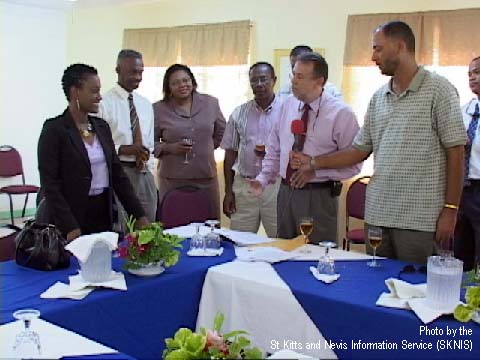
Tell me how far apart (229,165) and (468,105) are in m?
1.72

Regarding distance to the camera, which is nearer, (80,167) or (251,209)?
(80,167)

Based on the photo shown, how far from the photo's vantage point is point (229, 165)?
4.45 m

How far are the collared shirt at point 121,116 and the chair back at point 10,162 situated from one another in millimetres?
3492

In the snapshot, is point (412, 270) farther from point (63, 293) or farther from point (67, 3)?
point (67, 3)

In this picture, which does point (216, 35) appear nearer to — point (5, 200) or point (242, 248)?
point (5, 200)

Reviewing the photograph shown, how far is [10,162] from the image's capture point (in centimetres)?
712

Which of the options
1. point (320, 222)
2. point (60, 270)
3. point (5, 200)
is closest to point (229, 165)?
point (320, 222)

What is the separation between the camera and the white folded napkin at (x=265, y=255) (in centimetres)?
271

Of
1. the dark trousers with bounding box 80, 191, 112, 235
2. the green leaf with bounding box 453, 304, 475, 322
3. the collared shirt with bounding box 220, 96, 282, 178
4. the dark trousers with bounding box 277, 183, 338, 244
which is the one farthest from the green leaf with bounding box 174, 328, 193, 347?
the collared shirt with bounding box 220, 96, 282, 178

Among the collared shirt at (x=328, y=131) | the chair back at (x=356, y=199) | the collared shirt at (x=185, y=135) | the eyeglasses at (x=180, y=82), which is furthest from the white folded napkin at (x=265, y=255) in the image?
the chair back at (x=356, y=199)

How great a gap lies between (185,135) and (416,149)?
80.7 inches

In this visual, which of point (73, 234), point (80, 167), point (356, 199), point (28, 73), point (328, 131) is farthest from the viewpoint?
point (28, 73)

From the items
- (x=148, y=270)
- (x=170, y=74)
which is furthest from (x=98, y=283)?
(x=170, y=74)

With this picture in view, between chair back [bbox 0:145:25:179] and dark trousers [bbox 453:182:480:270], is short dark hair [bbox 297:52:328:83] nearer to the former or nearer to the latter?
dark trousers [bbox 453:182:480:270]
